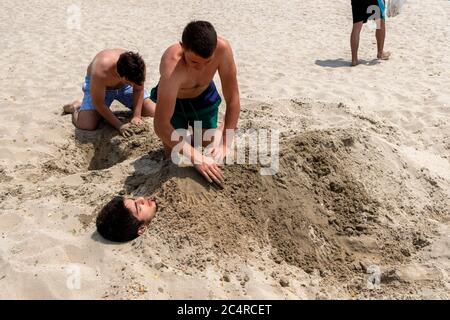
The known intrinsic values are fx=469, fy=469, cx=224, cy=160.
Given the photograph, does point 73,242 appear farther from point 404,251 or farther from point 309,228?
point 404,251

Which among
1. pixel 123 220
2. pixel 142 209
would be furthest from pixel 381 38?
pixel 123 220

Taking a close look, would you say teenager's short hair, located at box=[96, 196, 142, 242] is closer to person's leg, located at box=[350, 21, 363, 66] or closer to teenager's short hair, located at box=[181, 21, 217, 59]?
teenager's short hair, located at box=[181, 21, 217, 59]

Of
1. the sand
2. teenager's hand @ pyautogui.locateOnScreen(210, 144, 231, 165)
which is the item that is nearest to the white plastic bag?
the sand

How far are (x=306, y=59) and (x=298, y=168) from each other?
3.81 metres

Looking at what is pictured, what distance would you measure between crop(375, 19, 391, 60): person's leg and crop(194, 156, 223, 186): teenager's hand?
427cm

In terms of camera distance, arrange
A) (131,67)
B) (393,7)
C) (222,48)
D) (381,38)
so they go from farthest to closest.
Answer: (393,7) → (381,38) → (131,67) → (222,48)

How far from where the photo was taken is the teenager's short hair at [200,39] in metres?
2.77

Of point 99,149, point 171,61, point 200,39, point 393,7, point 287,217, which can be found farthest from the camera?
point 393,7

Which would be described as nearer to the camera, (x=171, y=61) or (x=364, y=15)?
(x=171, y=61)

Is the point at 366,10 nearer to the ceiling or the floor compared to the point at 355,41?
nearer to the ceiling

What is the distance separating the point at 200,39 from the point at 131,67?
4.65 ft

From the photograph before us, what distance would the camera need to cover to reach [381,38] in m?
6.41

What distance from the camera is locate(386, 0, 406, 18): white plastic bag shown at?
352 inches

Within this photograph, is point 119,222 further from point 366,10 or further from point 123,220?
point 366,10
